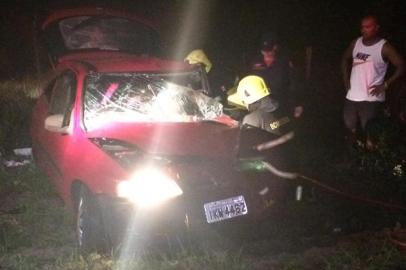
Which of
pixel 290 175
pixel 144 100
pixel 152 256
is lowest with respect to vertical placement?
pixel 152 256

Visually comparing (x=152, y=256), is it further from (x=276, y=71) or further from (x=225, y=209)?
(x=276, y=71)

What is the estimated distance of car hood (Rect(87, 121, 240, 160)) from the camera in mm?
4910

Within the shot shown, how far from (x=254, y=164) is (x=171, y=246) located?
3.36 feet

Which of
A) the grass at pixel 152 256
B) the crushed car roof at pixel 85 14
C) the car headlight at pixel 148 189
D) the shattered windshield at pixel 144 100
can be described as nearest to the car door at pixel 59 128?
the shattered windshield at pixel 144 100

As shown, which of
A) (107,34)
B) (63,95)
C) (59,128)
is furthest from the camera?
(107,34)

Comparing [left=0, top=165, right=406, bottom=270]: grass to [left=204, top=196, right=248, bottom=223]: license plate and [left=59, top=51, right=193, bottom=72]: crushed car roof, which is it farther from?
[left=59, top=51, right=193, bottom=72]: crushed car roof

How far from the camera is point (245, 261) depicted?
4.45 meters

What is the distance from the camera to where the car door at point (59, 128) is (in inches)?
209

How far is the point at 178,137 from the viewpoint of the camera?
17.0 feet

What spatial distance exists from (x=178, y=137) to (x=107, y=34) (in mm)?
2621

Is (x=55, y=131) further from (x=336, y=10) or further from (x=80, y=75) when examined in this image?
(x=336, y=10)

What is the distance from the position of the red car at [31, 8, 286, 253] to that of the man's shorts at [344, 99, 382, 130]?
1.67m

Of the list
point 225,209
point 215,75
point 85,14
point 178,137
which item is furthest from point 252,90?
point 215,75

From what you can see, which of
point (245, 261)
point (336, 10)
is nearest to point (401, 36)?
point (336, 10)
